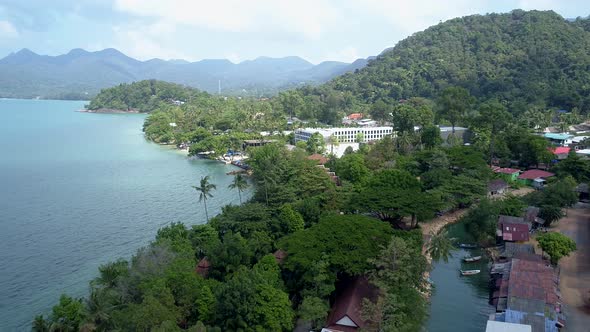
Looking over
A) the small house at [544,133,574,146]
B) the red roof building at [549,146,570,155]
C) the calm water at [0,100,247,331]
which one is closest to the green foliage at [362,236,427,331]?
the calm water at [0,100,247,331]

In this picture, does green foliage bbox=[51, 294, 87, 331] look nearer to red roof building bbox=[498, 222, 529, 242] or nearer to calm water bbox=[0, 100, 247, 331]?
calm water bbox=[0, 100, 247, 331]

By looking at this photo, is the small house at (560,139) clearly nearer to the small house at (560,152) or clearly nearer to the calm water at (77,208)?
the small house at (560,152)

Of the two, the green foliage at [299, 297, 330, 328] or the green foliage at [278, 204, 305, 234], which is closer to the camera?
the green foliage at [299, 297, 330, 328]

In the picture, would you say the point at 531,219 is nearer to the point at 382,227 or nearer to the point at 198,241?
the point at 382,227

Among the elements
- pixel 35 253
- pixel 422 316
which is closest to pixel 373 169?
pixel 422 316

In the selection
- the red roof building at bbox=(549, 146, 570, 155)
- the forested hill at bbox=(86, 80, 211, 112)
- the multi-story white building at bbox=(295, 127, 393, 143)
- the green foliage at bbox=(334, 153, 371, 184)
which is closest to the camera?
the green foliage at bbox=(334, 153, 371, 184)

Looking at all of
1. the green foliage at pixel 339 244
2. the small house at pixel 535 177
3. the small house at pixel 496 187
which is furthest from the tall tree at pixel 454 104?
the green foliage at pixel 339 244

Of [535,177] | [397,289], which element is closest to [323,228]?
[397,289]

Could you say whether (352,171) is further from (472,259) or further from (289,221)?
(472,259)
